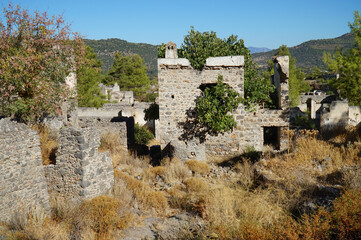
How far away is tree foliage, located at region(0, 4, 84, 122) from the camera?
8055 mm

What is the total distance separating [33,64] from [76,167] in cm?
371

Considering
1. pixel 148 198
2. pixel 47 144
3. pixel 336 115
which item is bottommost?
pixel 148 198

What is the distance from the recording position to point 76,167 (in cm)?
680

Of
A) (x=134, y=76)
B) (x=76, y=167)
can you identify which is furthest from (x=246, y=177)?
(x=134, y=76)

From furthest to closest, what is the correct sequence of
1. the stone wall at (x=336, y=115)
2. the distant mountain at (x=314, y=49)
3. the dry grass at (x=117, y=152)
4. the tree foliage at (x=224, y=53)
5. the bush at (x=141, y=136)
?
the distant mountain at (x=314, y=49)
the bush at (x=141, y=136)
the stone wall at (x=336, y=115)
the tree foliage at (x=224, y=53)
the dry grass at (x=117, y=152)

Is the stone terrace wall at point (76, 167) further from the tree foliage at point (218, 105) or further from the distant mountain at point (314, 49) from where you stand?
the distant mountain at point (314, 49)

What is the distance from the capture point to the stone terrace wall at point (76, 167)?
22.2ft

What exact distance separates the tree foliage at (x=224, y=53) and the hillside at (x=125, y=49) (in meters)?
78.3

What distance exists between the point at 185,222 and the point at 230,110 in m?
5.80

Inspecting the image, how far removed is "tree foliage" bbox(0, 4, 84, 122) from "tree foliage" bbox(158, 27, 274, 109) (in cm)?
425

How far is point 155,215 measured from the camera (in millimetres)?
6691

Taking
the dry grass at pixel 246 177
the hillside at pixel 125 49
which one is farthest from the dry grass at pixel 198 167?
the hillside at pixel 125 49

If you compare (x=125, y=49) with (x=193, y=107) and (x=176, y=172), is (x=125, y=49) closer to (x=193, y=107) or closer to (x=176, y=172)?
(x=193, y=107)

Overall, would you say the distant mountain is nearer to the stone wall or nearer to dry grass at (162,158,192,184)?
the stone wall
